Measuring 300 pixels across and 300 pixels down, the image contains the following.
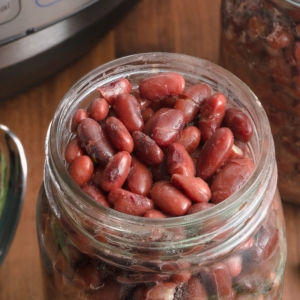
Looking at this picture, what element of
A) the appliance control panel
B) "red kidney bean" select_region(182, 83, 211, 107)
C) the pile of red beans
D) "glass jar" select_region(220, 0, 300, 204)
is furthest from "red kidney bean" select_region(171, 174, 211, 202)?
the appliance control panel

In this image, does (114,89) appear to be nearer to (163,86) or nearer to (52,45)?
(163,86)

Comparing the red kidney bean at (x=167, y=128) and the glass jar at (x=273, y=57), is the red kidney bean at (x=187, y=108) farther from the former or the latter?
the glass jar at (x=273, y=57)

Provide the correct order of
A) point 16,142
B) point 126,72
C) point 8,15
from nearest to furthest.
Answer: point 126,72, point 8,15, point 16,142

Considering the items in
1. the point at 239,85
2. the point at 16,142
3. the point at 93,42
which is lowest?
the point at 16,142

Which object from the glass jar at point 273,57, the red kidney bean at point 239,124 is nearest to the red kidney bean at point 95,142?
the red kidney bean at point 239,124

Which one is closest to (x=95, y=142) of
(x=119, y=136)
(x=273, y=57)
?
(x=119, y=136)

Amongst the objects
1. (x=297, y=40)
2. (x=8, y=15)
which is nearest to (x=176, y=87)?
(x=297, y=40)

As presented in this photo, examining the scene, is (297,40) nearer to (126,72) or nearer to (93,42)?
(126,72)

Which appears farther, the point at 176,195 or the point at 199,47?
the point at 199,47
